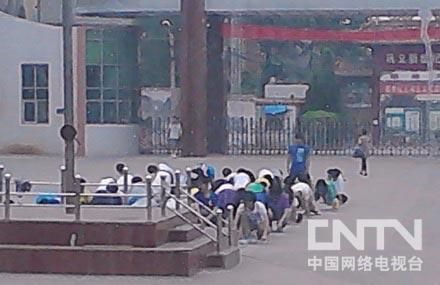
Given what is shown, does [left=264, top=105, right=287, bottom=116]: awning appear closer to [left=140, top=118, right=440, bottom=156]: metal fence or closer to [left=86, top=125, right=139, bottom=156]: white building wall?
[left=140, top=118, right=440, bottom=156]: metal fence

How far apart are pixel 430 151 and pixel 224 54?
25.2 feet

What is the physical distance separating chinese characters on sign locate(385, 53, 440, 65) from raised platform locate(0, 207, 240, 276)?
3192 centimetres

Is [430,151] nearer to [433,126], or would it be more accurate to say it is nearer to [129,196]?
[433,126]

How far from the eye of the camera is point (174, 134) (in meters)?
43.2

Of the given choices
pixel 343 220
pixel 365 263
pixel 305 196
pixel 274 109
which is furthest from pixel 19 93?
pixel 365 263

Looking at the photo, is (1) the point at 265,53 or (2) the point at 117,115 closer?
(2) the point at 117,115

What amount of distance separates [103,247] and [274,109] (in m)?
31.4

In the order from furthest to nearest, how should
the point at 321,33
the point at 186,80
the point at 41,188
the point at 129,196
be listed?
the point at 321,33, the point at 186,80, the point at 41,188, the point at 129,196

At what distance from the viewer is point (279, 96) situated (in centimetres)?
4709

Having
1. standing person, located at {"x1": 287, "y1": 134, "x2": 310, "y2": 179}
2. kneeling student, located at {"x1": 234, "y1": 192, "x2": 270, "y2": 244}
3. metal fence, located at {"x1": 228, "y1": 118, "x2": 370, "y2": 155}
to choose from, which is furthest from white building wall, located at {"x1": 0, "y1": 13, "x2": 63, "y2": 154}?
kneeling student, located at {"x1": 234, "y1": 192, "x2": 270, "y2": 244}

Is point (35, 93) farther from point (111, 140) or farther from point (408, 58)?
point (408, 58)

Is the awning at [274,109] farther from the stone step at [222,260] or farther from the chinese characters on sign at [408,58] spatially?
the stone step at [222,260]

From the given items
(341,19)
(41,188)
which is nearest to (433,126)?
(341,19)

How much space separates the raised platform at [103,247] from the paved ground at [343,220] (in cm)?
19
